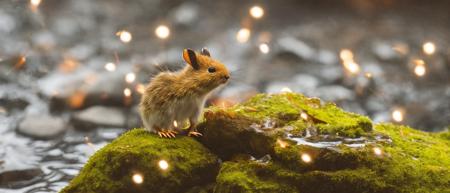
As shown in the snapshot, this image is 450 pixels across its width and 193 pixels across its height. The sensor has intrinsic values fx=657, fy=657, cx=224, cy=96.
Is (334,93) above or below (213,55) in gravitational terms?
below

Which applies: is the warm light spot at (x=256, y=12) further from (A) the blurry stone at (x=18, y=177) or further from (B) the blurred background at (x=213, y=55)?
(A) the blurry stone at (x=18, y=177)

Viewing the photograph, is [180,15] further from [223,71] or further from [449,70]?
[223,71]

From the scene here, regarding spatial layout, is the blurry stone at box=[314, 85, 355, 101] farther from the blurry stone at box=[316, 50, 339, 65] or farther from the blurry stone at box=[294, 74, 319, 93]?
the blurry stone at box=[316, 50, 339, 65]

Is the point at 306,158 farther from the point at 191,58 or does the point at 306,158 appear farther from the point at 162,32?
the point at 162,32

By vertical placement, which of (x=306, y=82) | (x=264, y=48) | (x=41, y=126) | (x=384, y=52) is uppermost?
(x=264, y=48)

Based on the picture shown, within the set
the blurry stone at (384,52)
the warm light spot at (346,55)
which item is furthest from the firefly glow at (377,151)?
the blurry stone at (384,52)

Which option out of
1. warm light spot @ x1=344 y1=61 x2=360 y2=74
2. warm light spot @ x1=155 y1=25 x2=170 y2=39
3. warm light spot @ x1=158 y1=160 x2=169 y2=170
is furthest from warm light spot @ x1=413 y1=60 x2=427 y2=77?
warm light spot @ x1=158 y1=160 x2=169 y2=170

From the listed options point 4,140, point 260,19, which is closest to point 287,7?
point 260,19

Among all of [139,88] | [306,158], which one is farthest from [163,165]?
[139,88]
